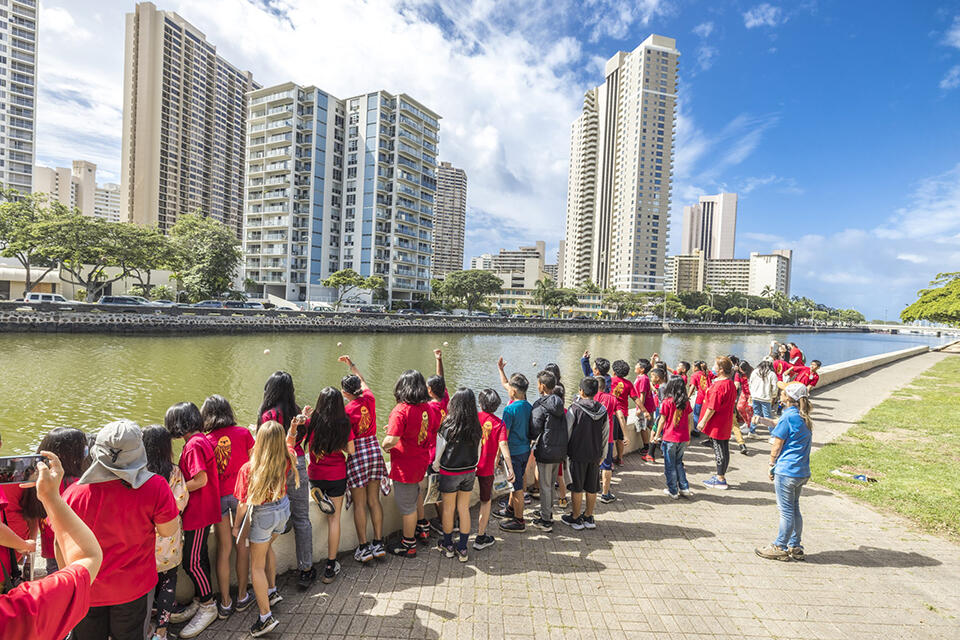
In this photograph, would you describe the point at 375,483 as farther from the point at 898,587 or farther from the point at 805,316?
the point at 805,316

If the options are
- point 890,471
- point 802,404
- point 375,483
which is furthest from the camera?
point 890,471

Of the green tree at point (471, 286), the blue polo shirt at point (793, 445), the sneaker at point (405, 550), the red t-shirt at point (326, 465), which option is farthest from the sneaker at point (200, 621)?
the green tree at point (471, 286)

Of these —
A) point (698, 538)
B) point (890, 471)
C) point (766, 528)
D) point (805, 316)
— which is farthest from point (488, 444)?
point (805, 316)

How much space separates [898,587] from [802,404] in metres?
1.72

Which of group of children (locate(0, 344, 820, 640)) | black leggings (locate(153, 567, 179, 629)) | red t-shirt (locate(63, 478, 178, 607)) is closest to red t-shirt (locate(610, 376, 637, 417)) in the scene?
group of children (locate(0, 344, 820, 640))

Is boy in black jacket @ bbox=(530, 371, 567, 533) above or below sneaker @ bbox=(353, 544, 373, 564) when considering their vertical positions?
above

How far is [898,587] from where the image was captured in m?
4.18

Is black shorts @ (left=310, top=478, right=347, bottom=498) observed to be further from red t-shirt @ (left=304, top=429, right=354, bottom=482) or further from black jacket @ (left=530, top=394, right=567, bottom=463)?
black jacket @ (left=530, top=394, right=567, bottom=463)

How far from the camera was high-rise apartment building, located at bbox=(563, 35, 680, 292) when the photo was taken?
5015 inches

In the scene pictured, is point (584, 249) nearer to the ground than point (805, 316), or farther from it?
farther from it

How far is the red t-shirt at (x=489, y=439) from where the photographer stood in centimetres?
Result: 474

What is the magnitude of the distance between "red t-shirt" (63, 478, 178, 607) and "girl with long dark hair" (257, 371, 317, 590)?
1168 mm

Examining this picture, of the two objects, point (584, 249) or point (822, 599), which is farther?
point (584, 249)

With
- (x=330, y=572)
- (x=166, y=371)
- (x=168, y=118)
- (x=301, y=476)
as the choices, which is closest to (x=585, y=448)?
(x=330, y=572)
